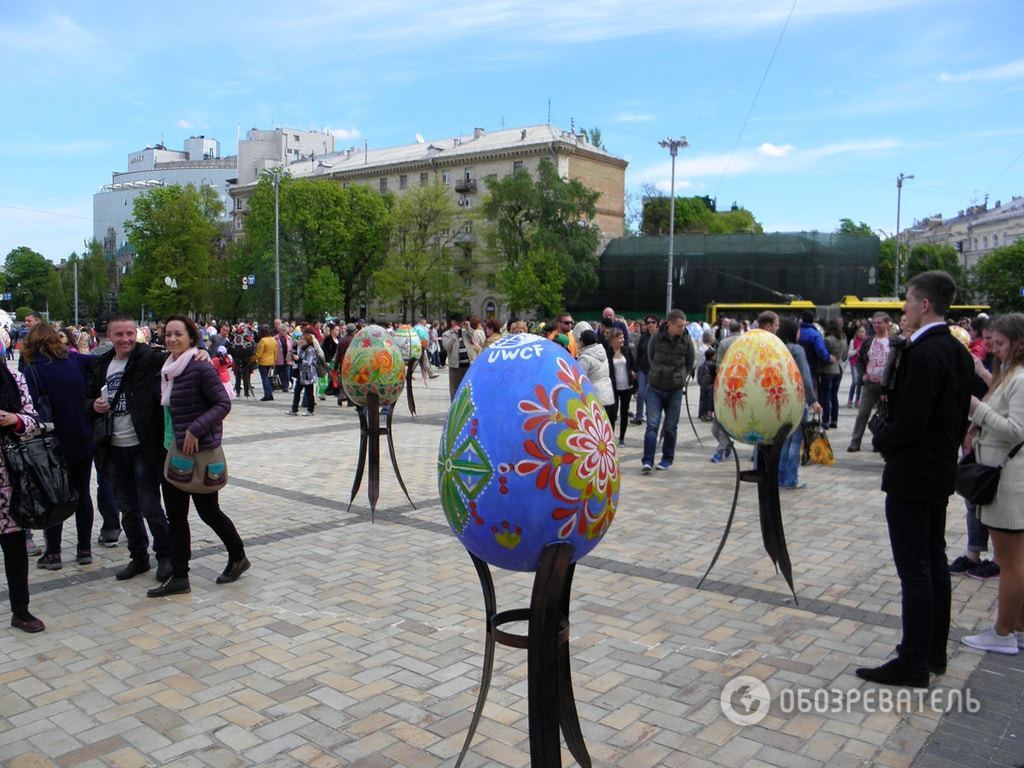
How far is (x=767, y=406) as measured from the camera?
611 centimetres

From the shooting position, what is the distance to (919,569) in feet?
13.7

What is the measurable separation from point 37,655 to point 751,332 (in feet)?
17.8

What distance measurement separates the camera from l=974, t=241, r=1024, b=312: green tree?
6350cm

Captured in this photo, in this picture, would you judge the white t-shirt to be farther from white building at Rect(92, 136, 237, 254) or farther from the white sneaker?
white building at Rect(92, 136, 237, 254)

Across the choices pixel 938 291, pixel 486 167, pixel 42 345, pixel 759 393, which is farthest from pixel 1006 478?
pixel 486 167

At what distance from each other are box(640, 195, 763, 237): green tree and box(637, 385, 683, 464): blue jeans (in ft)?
245

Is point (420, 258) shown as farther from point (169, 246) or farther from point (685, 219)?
point (685, 219)

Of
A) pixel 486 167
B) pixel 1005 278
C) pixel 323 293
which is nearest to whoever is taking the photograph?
pixel 323 293

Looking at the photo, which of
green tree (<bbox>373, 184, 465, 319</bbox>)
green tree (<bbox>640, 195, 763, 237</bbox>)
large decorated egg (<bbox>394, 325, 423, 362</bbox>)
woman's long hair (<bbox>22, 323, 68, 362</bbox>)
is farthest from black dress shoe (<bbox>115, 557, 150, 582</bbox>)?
green tree (<bbox>640, 195, 763, 237</bbox>)

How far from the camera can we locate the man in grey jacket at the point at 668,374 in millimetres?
9750

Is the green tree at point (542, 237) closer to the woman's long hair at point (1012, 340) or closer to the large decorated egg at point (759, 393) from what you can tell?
the large decorated egg at point (759, 393)

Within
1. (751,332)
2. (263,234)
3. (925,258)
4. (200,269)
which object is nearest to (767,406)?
(751,332)

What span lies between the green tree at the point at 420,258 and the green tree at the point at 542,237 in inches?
162

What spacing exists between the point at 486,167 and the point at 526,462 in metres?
71.1
